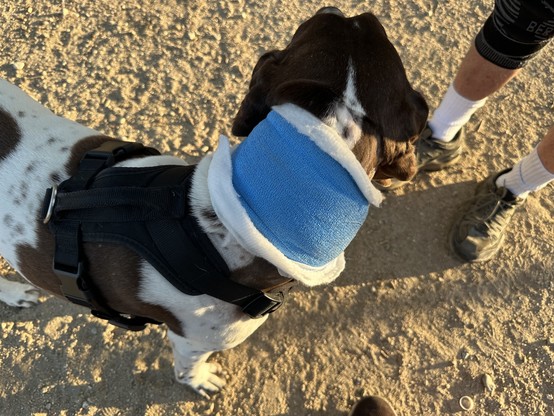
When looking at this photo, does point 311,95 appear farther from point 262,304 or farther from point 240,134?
point 262,304

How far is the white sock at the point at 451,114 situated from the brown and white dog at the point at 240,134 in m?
1.35

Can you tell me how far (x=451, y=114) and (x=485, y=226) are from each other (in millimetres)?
839

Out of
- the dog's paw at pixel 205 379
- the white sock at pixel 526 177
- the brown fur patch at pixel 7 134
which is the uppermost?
the brown fur patch at pixel 7 134

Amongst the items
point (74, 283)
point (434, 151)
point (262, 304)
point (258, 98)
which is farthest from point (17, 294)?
point (434, 151)

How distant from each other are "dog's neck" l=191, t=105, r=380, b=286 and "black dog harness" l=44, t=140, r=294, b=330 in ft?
0.19

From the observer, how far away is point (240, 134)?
193cm

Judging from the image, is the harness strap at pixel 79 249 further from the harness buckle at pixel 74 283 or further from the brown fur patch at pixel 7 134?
the brown fur patch at pixel 7 134

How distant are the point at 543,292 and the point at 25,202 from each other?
3348mm

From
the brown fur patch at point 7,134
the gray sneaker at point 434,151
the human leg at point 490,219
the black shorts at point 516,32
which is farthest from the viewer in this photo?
the gray sneaker at point 434,151

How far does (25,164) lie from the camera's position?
6.71 feet

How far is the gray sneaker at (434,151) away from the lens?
11.0 feet

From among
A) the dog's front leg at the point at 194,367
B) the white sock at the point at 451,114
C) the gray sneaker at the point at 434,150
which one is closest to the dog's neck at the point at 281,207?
the dog's front leg at the point at 194,367

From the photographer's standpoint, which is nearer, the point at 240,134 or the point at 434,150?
the point at 240,134

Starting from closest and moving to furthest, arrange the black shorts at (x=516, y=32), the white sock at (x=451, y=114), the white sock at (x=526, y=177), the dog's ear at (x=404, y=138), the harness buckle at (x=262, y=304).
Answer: the dog's ear at (x=404, y=138) < the harness buckle at (x=262, y=304) < the black shorts at (x=516, y=32) < the white sock at (x=526, y=177) < the white sock at (x=451, y=114)
